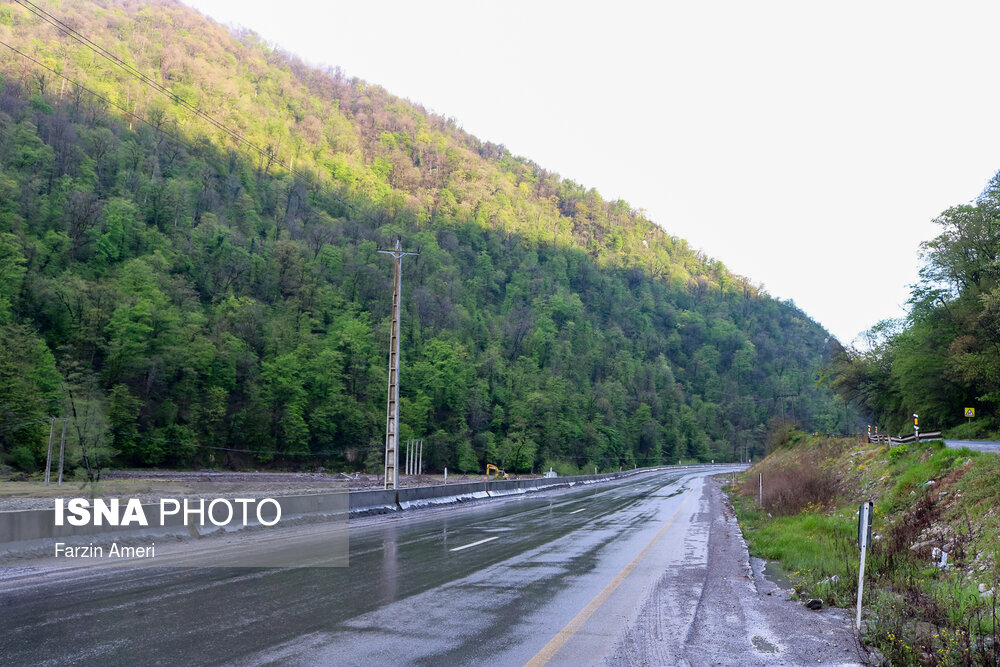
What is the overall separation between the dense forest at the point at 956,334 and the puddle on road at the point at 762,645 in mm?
34495

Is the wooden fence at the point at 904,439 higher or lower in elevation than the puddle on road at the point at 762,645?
higher

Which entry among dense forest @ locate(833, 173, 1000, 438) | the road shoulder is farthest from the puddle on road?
dense forest @ locate(833, 173, 1000, 438)

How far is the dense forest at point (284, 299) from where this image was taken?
81688 millimetres

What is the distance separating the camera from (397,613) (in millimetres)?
7867

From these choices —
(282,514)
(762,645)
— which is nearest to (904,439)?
(282,514)

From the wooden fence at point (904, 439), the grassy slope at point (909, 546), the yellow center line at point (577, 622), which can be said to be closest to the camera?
the yellow center line at point (577, 622)

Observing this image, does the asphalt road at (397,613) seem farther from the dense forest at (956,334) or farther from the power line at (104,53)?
the dense forest at (956,334)

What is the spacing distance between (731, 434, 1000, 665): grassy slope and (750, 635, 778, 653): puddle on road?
3.18 feet

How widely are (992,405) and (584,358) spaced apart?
108509mm

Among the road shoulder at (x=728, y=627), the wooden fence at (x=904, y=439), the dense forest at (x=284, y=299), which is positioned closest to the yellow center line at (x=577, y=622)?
the road shoulder at (x=728, y=627)

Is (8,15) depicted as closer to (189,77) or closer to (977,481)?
(189,77)

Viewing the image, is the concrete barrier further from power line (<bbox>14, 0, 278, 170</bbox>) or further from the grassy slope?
the grassy slope

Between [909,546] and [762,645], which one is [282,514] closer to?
[762,645]

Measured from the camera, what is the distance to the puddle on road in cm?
698
